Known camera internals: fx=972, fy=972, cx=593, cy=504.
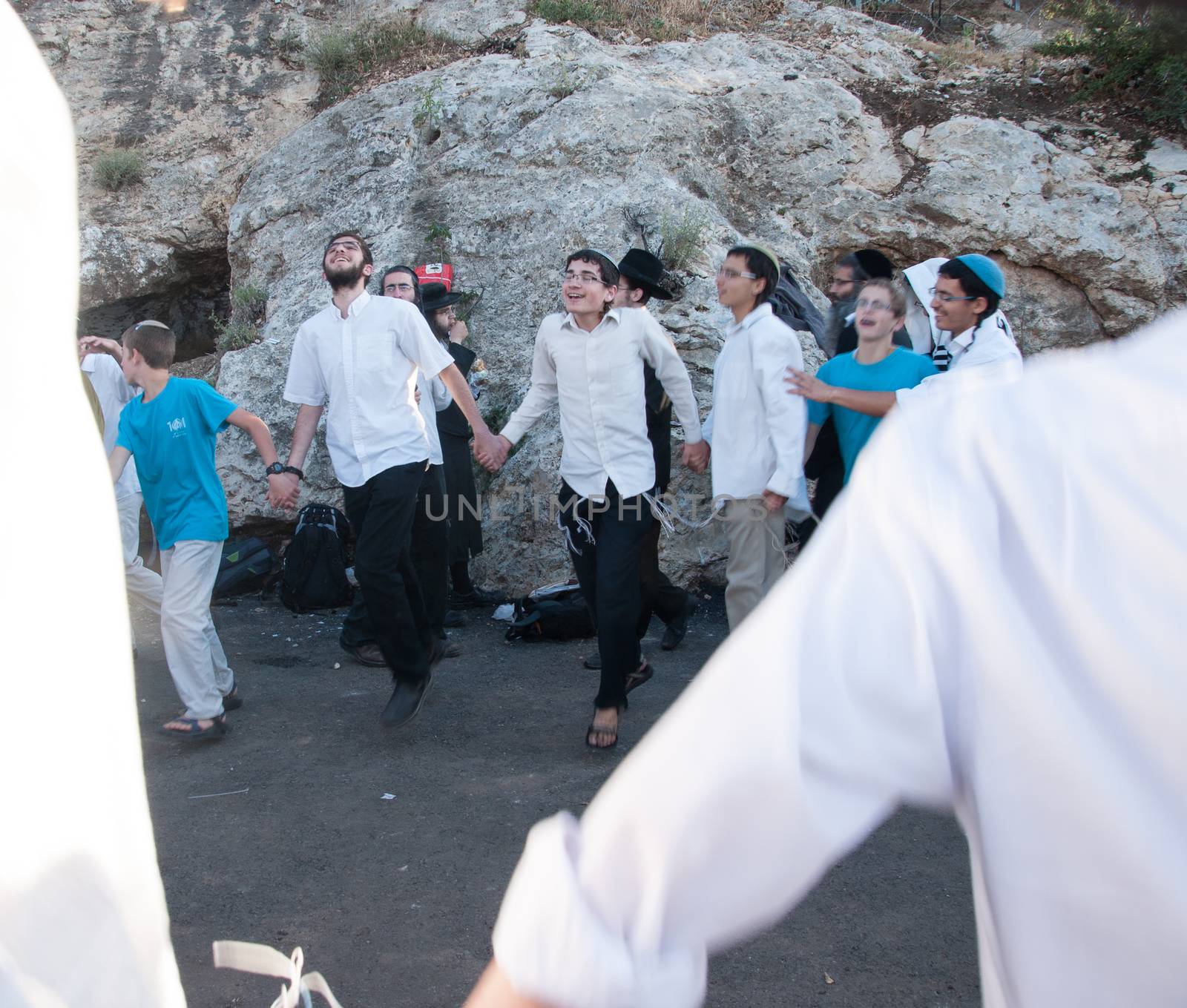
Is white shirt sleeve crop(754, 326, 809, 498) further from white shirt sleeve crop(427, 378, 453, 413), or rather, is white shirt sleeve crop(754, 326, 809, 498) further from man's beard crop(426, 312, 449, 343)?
man's beard crop(426, 312, 449, 343)

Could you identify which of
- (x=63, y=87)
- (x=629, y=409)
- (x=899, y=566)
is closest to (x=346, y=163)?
(x=63, y=87)

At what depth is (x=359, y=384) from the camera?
4.97 meters

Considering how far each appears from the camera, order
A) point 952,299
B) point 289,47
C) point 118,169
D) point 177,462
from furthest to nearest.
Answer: point 289,47 < point 118,169 < point 952,299 < point 177,462

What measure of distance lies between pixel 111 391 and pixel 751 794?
622 cm

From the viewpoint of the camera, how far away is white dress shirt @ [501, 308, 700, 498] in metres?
4.76

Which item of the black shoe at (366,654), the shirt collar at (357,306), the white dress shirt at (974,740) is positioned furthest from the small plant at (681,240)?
the white dress shirt at (974,740)

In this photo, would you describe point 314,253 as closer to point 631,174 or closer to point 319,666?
point 631,174

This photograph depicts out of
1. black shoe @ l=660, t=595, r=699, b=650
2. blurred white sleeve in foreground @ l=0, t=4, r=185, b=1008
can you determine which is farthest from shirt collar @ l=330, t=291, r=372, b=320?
blurred white sleeve in foreground @ l=0, t=4, r=185, b=1008

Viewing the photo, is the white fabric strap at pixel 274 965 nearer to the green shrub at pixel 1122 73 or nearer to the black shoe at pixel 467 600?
the black shoe at pixel 467 600

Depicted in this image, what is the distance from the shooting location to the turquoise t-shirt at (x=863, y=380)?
4824 mm

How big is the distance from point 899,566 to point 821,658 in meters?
0.09

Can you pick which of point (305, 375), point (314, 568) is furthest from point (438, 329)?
point (305, 375)

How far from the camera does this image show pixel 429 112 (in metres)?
9.57

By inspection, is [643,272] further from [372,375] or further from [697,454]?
[372,375]
